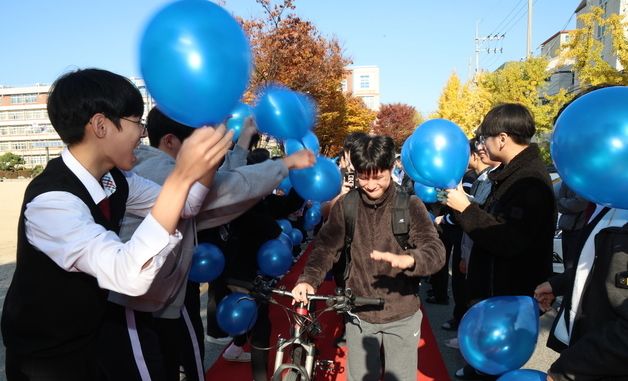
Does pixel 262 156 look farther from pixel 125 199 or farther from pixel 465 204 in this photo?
pixel 125 199

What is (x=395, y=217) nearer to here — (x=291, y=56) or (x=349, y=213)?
(x=349, y=213)

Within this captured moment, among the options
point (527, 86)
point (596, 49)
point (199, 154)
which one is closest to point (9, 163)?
point (527, 86)

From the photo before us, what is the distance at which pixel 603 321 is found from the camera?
5.17 ft

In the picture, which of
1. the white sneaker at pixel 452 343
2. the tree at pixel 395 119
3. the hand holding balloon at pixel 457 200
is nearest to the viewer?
the hand holding balloon at pixel 457 200

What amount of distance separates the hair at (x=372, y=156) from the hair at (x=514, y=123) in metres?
0.82

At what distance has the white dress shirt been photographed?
120 centimetres

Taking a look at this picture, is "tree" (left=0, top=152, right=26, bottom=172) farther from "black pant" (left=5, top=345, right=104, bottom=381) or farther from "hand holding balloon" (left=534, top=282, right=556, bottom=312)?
"hand holding balloon" (left=534, top=282, right=556, bottom=312)

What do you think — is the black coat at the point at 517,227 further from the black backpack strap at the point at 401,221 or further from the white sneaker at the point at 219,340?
the white sneaker at the point at 219,340

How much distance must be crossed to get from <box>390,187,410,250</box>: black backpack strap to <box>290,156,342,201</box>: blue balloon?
65 cm

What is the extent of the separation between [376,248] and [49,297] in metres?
1.72

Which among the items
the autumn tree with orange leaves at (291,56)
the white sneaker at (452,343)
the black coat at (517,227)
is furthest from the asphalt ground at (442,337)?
the autumn tree with orange leaves at (291,56)

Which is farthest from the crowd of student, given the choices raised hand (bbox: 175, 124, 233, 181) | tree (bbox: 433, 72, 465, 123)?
tree (bbox: 433, 72, 465, 123)

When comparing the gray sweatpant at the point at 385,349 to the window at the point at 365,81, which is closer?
the gray sweatpant at the point at 385,349

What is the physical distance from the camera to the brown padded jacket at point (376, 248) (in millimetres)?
2635
